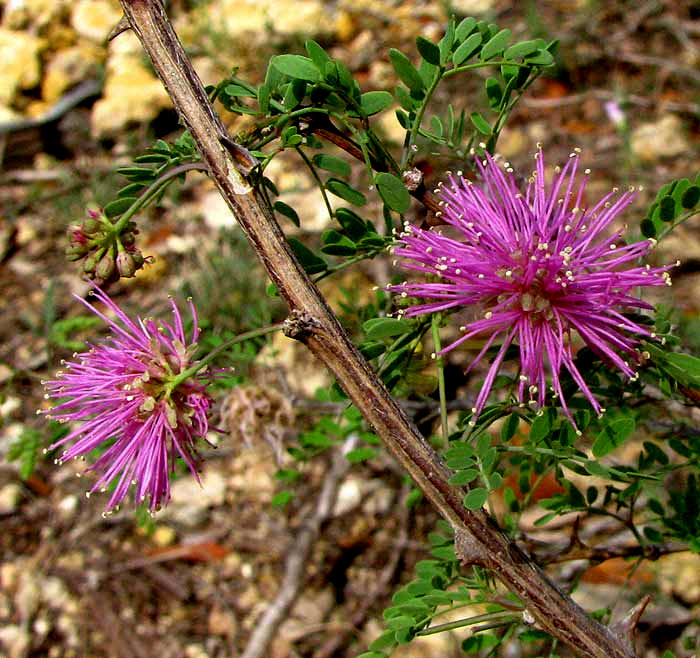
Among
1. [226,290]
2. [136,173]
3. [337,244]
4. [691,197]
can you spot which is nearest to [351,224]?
[337,244]

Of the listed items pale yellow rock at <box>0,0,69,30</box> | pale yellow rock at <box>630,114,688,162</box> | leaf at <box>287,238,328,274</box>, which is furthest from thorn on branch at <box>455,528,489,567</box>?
pale yellow rock at <box>0,0,69,30</box>

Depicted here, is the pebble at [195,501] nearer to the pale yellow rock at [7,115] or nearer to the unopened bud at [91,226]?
the unopened bud at [91,226]

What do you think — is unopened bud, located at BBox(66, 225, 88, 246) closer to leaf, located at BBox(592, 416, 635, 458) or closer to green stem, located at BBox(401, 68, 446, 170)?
green stem, located at BBox(401, 68, 446, 170)

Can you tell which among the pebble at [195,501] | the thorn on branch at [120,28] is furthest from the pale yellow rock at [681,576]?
the thorn on branch at [120,28]

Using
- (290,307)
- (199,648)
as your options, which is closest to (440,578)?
(290,307)

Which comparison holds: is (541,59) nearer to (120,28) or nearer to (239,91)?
(239,91)

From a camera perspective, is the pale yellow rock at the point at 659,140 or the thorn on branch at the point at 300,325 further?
the pale yellow rock at the point at 659,140

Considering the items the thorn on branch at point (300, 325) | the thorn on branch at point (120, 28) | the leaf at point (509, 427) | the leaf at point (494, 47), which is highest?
the thorn on branch at point (120, 28)
